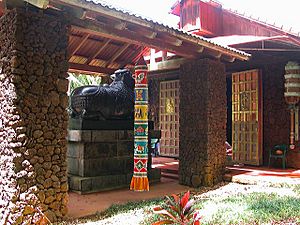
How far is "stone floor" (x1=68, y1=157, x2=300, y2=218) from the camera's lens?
16.5 ft

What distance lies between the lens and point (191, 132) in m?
6.80

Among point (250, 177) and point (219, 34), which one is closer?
point (250, 177)

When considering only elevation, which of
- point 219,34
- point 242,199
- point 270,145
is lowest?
point 242,199

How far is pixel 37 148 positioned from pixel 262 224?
2.88 m

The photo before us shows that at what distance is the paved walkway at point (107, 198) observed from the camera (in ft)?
15.8

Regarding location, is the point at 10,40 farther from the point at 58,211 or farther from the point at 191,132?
the point at 191,132

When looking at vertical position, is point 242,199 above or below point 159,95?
below

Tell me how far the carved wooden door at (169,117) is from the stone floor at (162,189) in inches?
85.8

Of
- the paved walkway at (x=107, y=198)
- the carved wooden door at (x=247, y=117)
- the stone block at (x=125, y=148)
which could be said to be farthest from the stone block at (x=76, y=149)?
the carved wooden door at (x=247, y=117)

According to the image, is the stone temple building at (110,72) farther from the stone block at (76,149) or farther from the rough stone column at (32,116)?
the stone block at (76,149)

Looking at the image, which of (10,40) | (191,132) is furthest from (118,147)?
(10,40)

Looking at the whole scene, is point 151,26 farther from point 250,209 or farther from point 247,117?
point 247,117

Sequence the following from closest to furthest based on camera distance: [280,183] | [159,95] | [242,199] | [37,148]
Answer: [37,148] → [242,199] → [280,183] → [159,95]

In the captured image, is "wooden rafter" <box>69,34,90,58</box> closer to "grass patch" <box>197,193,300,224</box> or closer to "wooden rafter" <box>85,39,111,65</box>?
"wooden rafter" <box>85,39,111,65</box>
